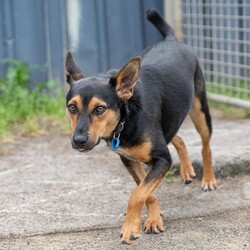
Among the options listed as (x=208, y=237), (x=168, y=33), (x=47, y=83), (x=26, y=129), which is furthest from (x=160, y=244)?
(x=47, y=83)

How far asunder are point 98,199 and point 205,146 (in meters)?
1.01

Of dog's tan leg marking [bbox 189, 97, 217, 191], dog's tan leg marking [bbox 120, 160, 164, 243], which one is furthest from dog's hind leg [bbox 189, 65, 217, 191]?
dog's tan leg marking [bbox 120, 160, 164, 243]

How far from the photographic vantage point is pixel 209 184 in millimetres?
5598

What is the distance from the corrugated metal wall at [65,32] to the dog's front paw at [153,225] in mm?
3821

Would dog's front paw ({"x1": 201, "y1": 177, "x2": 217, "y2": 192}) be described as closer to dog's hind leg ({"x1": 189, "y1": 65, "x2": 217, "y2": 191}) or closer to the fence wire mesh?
dog's hind leg ({"x1": 189, "y1": 65, "x2": 217, "y2": 191})

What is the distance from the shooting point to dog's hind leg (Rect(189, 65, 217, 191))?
220 inches

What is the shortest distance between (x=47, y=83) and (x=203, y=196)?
10.8 feet

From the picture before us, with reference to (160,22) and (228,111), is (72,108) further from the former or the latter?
(228,111)

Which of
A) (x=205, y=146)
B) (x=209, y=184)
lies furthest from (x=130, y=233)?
(x=205, y=146)

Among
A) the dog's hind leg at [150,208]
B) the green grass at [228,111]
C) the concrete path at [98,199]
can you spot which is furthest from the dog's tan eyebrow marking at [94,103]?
the green grass at [228,111]

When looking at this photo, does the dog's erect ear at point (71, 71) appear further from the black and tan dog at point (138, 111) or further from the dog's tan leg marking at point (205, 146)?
the dog's tan leg marking at point (205, 146)

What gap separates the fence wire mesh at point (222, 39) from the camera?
8164 mm

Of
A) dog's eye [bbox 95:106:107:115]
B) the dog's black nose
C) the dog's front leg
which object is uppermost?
dog's eye [bbox 95:106:107:115]

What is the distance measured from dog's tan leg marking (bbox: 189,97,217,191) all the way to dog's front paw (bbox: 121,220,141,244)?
127 centimetres
